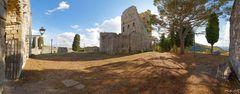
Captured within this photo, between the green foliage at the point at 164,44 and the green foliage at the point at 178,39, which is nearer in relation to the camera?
the green foliage at the point at 178,39

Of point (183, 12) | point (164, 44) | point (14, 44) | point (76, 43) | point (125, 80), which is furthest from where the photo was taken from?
point (76, 43)

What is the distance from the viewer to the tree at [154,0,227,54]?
1855cm

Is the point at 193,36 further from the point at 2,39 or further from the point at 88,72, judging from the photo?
the point at 2,39

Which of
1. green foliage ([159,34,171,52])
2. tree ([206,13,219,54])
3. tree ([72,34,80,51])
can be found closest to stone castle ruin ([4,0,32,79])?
tree ([206,13,219,54])

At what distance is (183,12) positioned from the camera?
1906 centimetres

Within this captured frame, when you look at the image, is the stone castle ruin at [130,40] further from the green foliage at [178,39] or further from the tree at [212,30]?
the tree at [212,30]

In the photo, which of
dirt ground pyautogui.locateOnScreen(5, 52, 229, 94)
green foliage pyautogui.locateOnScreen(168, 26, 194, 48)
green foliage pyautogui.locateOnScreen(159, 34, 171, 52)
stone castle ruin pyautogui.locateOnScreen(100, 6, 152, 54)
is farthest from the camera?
green foliage pyautogui.locateOnScreen(159, 34, 171, 52)

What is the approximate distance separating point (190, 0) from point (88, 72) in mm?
11743

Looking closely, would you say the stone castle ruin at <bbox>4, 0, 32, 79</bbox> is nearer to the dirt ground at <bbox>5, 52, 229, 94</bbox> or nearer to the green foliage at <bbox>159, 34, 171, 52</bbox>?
the dirt ground at <bbox>5, 52, 229, 94</bbox>

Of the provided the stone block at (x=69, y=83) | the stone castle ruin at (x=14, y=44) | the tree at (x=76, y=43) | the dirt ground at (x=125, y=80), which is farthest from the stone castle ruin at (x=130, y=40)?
the stone block at (x=69, y=83)

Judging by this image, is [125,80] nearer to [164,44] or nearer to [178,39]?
[178,39]

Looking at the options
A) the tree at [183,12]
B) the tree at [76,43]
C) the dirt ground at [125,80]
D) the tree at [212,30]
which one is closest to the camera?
the dirt ground at [125,80]

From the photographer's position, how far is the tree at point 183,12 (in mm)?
18547

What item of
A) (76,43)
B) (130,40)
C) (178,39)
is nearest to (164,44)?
(178,39)
